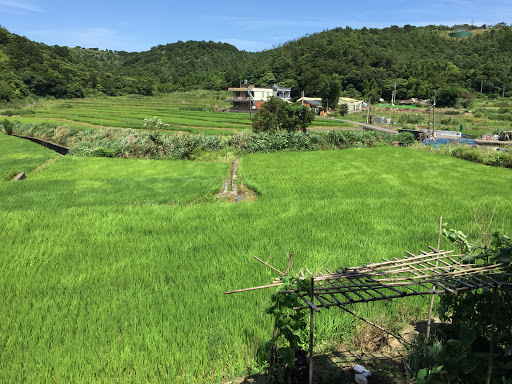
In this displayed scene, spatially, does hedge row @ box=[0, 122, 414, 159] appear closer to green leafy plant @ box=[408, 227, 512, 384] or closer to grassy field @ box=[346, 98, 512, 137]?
green leafy plant @ box=[408, 227, 512, 384]

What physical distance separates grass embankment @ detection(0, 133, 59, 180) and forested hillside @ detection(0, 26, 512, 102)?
3436 cm

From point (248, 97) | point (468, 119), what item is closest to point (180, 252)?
point (468, 119)

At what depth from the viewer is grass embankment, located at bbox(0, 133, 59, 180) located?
14797 millimetres

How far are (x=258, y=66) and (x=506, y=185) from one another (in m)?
85.4

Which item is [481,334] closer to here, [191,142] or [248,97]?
[191,142]

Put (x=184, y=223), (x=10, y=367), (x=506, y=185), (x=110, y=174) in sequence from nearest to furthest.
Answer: (x=10, y=367)
(x=184, y=223)
(x=506, y=185)
(x=110, y=174)

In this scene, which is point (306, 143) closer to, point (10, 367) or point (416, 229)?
point (416, 229)

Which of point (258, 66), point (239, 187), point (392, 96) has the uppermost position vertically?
point (258, 66)

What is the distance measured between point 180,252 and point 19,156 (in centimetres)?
1723

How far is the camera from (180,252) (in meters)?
5.89

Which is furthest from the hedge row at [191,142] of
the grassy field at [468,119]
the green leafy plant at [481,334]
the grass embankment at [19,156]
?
the grassy field at [468,119]

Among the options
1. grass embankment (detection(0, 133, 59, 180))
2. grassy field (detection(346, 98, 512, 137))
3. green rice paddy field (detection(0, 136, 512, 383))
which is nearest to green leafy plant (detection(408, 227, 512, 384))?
green rice paddy field (detection(0, 136, 512, 383))

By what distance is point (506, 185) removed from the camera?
1116 centimetres

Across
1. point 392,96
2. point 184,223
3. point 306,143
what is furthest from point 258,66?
point 184,223
